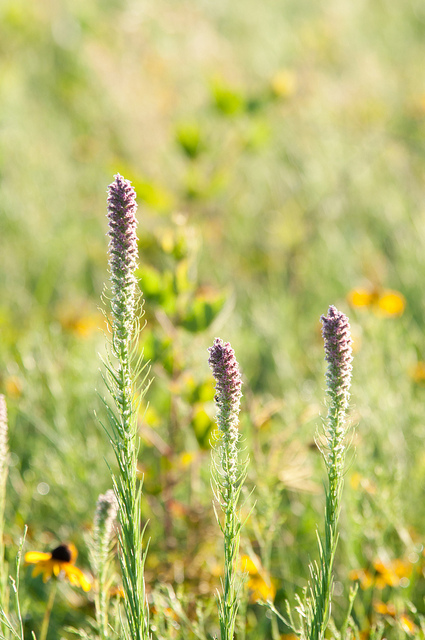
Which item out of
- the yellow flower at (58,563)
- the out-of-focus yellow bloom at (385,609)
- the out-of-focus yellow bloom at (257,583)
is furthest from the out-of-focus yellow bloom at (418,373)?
the yellow flower at (58,563)

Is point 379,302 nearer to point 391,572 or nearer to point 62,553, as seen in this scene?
point 391,572

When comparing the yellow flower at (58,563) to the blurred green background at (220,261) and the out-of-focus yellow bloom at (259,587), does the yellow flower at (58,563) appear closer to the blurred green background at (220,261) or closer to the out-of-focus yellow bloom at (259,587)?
the blurred green background at (220,261)

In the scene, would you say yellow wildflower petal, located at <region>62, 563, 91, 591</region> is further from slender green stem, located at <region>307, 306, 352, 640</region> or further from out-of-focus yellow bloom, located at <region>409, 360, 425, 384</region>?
out-of-focus yellow bloom, located at <region>409, 360, 425, 384</region>

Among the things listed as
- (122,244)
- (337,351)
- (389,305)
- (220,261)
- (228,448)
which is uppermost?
(220,261)

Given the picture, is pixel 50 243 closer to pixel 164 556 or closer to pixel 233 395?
pixel 164 556

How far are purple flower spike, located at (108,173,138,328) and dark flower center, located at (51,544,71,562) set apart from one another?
2.15 feet

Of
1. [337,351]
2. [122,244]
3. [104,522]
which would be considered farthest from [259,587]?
[122,244]

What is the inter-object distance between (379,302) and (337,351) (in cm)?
155

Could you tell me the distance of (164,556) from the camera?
154 centimetres

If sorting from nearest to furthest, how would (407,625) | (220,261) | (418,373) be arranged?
1. (407,625)
2. (418,373)
3. (220,261)

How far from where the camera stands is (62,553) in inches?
47.4

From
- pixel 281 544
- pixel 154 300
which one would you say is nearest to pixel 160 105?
pixel 154 300

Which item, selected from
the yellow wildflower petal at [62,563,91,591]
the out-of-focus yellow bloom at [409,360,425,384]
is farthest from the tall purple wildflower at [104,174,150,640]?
the out-of-focus yellow bloom at [409,360,425,384]

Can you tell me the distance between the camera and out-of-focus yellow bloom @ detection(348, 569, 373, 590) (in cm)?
135
